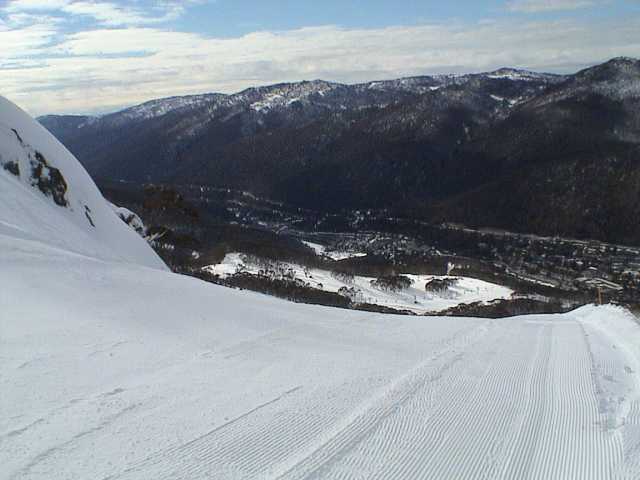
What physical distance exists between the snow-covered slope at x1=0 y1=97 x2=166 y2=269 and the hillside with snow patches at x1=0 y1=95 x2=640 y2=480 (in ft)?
13.5

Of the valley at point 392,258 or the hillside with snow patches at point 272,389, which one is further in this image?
the valley at point 392,258

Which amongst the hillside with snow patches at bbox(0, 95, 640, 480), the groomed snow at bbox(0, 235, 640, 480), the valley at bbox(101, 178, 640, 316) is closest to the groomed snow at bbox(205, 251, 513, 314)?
the valley at bbox(101, 178, 640, 316)

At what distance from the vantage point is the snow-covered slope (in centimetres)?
1845

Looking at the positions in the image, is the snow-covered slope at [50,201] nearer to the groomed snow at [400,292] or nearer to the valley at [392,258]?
the valley at [392,258]

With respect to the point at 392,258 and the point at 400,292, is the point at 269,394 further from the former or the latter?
the point at 392,258

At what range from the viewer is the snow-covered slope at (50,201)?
18.5 meters

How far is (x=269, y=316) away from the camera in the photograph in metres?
13.0

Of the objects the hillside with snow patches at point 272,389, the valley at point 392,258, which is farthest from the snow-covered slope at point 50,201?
the valley at point 392,258

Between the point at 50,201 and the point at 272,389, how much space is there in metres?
19.7

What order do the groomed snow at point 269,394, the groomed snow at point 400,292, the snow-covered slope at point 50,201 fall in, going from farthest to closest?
the groomed snow at point 400,292 < the snow-covered slope at point 50,201 < the groomed snow at point 269,394

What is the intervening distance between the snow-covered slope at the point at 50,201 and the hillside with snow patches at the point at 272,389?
412 centimetres

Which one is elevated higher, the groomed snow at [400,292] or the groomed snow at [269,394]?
the groomed snow at [269,394]

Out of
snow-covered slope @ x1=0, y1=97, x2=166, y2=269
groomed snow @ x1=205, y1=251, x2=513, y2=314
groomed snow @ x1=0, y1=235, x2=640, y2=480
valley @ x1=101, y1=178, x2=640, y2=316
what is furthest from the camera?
groomed snow @ x1=205, y1=251, x2=513, y2=314

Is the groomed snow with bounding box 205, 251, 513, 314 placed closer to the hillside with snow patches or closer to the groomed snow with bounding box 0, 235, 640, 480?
the hillside with snow patches
